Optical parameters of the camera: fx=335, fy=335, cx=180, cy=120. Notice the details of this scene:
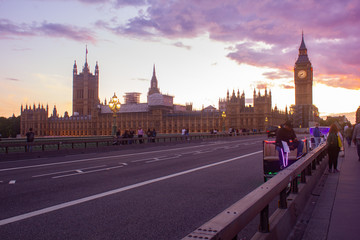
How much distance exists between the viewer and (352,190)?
29.5 feet

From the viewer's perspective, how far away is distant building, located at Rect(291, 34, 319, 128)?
589ft

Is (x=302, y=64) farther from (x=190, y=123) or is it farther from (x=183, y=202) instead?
(x=183, y=202)

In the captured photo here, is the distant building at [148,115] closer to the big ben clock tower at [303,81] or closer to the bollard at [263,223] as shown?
the big ben clock tower at [303,81]

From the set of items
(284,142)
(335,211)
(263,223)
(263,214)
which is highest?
(284,142)

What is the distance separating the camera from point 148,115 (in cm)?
14275

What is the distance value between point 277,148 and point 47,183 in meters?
7.11

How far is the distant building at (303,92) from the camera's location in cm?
17938

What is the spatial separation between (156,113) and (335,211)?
134 meters

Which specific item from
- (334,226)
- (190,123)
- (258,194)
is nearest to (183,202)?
(334,226)

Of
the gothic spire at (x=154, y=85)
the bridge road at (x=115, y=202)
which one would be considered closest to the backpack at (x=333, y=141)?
the bridge road at (x=115, y=202)

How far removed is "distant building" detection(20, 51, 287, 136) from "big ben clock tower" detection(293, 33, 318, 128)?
1352 inches

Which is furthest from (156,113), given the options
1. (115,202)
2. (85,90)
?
(115,202)

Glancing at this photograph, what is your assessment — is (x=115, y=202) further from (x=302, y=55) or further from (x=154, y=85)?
(x=302, y=55)

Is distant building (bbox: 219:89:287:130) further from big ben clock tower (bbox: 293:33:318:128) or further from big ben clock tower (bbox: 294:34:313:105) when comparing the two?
big ben clock tower (bbox: 294:34:313:105)
